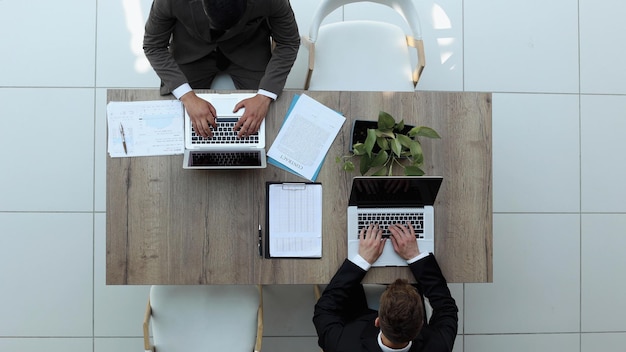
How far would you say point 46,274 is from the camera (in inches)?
110

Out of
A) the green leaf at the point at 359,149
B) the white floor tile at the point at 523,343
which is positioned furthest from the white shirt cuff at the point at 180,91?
the white floor tile at the point at 523,343

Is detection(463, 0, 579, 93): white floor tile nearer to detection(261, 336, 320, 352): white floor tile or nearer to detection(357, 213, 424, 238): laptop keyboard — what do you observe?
detection(357, 213, 424, 238): laptop keyboard

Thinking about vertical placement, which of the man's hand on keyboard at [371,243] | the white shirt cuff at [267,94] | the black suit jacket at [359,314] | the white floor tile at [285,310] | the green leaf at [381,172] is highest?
the white shirt cuff at [267,94]

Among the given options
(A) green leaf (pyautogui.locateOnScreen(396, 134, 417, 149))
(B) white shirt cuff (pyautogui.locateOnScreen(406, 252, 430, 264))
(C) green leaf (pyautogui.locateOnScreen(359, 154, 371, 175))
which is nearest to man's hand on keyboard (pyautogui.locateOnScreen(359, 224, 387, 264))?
(B) white shirt cuff (pyautogui.locateOnScreen(406, 252, 430, 264))

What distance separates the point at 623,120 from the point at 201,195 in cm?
238

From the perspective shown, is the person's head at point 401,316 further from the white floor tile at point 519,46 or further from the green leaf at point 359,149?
the white floor tile at point 519,46

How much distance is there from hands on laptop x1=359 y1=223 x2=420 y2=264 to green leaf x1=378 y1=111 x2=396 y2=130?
1.27 ft

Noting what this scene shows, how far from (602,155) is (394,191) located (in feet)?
5.26

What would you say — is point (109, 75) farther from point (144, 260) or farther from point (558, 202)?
point (558, 202)

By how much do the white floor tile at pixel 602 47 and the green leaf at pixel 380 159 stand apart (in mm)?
1583

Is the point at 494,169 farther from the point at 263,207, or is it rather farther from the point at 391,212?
the point at 263,207

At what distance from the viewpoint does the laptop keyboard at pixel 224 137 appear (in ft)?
6.73

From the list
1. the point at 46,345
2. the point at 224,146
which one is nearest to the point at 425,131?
the point at 224,146

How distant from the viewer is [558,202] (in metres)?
2.96
